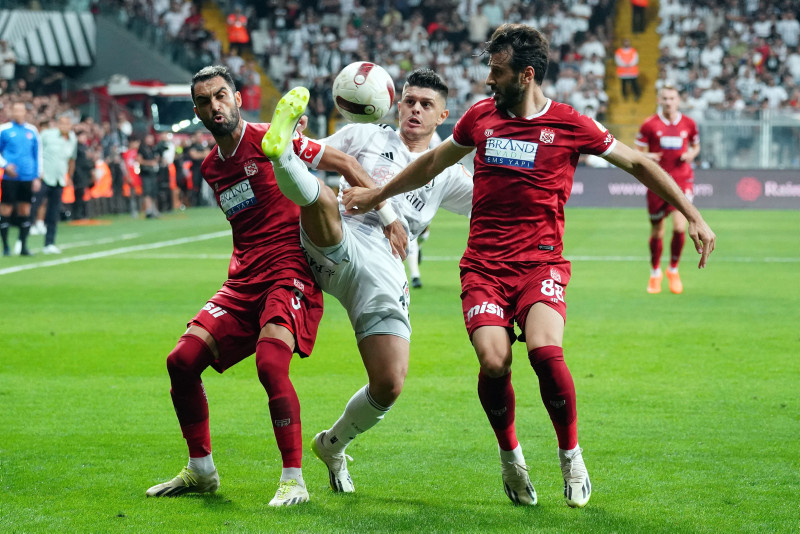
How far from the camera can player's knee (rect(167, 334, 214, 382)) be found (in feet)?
16.1

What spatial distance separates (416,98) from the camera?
5.78 metres

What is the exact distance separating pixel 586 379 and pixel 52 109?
22000 mm

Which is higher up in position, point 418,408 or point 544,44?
point 544,44

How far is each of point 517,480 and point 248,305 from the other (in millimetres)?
1512

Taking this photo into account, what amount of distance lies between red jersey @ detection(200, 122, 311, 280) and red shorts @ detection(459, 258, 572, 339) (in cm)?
83

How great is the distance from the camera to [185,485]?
16.6ft

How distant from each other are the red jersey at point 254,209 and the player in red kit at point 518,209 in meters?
0.37

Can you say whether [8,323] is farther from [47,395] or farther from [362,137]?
[362,137]

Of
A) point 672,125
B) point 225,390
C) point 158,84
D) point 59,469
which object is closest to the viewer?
point 59,469

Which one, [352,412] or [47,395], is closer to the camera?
[352,412]

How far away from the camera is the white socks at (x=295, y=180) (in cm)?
470

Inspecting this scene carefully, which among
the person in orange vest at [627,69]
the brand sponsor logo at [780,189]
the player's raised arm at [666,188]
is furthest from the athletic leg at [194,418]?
the person in orange vest at [627,69]

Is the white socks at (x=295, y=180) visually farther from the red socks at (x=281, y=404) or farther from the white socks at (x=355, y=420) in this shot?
the white socks at (x=355, y=420)

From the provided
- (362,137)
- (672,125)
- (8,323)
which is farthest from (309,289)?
(672,125)
